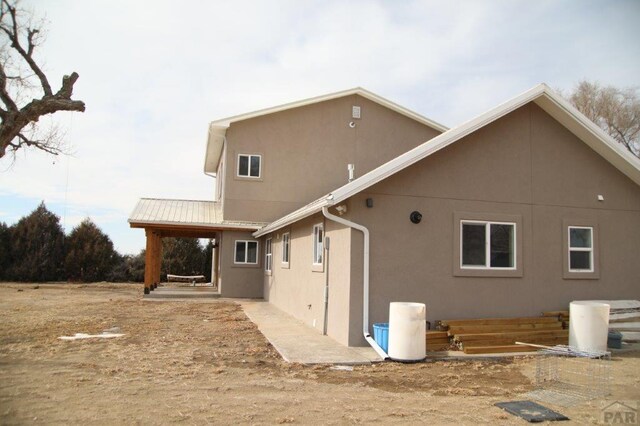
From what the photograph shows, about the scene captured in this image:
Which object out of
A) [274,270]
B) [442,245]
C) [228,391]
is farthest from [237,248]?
[228,391]

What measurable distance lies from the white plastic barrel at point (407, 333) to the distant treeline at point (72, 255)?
2646 cm

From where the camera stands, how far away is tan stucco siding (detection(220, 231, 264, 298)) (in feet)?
70.0

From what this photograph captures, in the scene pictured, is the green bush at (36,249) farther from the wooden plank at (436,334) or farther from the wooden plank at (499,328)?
the wooden plank at (499,328)

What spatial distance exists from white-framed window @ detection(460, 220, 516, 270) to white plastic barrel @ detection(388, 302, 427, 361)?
2.26 meters

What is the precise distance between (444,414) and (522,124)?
7383 mm

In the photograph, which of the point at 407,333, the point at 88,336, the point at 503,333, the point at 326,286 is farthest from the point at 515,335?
the point at 88,336

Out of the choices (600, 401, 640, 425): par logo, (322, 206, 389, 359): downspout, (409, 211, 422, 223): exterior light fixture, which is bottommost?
(600, 401, 640, 425): par logo

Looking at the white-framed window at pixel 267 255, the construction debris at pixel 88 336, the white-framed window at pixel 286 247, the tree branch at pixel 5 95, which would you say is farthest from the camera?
the white-framed window at pixel 267 255

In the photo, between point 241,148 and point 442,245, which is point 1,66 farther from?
point 442,245

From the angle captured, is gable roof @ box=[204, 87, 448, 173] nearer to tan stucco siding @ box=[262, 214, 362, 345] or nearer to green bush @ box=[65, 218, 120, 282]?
tan stucco siding @ box=[262, 214, 362, 345]

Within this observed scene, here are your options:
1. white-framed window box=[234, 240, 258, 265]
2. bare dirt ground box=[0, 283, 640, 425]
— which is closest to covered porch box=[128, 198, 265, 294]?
white-framed window box=[234, 240, 258, 265]

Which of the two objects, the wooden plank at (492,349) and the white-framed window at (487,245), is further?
the white-framed window at (487,245)

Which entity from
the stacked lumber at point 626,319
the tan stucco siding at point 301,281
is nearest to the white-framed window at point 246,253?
the tan stucco siding at point 301,281

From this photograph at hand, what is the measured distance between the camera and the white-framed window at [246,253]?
70.9ft
